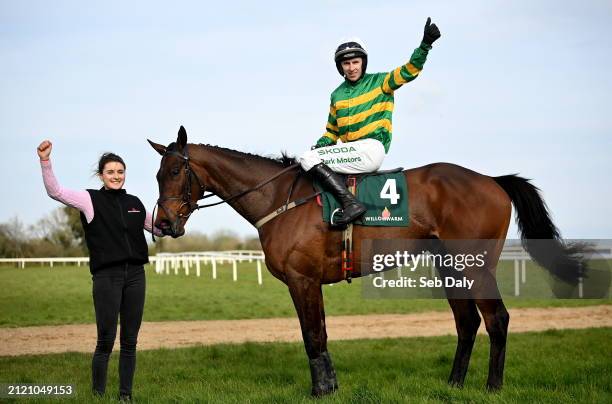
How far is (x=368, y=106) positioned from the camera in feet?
19.6

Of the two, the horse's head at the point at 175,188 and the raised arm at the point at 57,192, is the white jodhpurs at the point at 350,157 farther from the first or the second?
the raised arm at the point at 57,192

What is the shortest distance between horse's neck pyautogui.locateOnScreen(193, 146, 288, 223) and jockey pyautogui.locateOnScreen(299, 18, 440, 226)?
0.46 metres

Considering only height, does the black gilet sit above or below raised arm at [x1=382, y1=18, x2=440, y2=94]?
below

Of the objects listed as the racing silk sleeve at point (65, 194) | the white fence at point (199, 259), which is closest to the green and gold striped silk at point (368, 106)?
the racing silk sleeve at point (65, 194)

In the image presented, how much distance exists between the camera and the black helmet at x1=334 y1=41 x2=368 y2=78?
601cm

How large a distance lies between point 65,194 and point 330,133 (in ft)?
8.19

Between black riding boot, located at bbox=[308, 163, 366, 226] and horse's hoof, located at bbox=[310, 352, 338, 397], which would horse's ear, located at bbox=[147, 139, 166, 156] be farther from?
horse's hoof, located at bbox=[310, 352, 338, 397]

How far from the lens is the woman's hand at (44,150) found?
526 cm

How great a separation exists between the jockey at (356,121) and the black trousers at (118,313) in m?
1.83

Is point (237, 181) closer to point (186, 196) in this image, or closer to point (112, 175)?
point (186, 196)

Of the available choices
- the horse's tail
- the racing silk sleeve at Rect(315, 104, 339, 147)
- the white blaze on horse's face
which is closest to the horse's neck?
the racing silk sleeve at Rect(315, 104, 339, 147)

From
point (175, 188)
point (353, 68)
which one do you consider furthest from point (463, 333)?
point (175, 188)

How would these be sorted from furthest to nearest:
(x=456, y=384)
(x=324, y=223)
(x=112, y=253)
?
(x=456, y=384)
(x=324, y=223)
(x=112, y=253)

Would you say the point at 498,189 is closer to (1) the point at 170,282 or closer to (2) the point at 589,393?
(2) the point at 589,393
